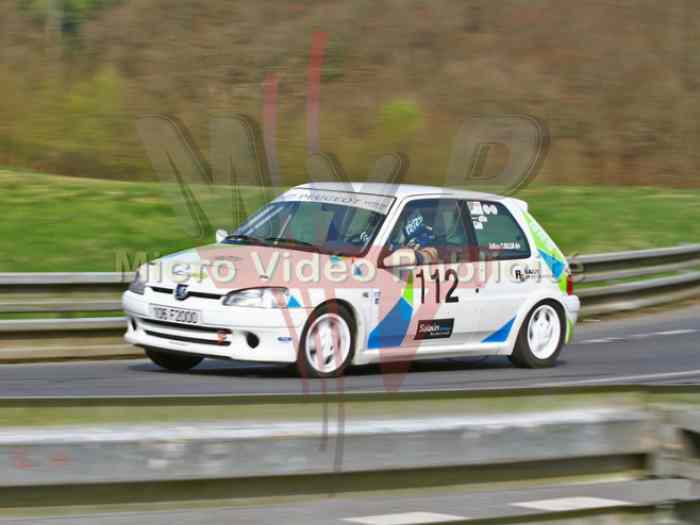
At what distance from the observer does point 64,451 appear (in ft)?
13.1

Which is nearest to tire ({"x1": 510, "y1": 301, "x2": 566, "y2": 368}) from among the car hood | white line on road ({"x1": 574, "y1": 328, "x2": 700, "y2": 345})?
the car hood

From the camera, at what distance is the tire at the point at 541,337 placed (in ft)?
38.4

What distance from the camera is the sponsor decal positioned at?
420 inches

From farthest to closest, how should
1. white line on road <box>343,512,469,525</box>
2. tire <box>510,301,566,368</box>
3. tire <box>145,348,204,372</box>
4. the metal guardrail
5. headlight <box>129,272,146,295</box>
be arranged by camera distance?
tire <box>510,301,566,368</box>, the metal guardrail, tire <box>145,348,204,372</box>, headlight <box>129,272,146,295</box>, white line on road <box>343,512,469,525</box>

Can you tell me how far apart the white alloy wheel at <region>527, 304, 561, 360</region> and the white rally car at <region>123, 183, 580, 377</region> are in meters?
0.01

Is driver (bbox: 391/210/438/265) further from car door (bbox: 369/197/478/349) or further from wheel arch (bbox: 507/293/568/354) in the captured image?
wheel arch (bbox: 507/293/568/354)

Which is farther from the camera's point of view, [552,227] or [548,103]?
[548,103]

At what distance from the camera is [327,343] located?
9.98 metres

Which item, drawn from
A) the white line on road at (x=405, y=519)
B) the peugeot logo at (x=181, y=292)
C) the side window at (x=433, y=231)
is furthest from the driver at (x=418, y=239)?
the white line on road at (x=405, y=519)

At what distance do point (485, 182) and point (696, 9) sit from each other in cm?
4245

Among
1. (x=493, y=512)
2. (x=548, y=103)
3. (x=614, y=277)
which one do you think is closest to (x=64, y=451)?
(x=493, y=512)

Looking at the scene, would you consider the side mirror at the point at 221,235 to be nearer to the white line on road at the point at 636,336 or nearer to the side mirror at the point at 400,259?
the side mirror at the point at 400,259

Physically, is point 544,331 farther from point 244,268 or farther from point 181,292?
point 181,292

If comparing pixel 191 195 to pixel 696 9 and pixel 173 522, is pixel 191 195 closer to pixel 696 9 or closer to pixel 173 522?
pixel 173 522
